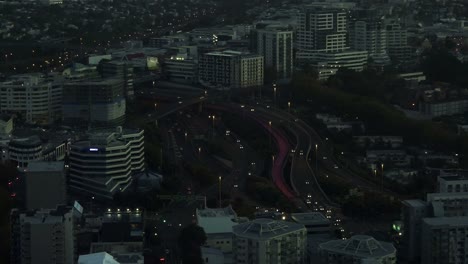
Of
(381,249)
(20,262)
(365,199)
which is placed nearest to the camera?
(381,249)

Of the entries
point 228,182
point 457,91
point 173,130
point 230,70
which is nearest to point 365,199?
point 228,182

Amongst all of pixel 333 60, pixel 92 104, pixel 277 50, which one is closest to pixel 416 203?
pixel 92 104

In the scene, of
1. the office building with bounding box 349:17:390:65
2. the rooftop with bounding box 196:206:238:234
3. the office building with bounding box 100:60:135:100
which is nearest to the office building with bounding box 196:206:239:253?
the rooftop with bounding box 196:206:238:234

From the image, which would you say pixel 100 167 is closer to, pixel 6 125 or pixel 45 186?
pixel 45 186

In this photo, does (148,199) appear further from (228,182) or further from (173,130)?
(173,130)

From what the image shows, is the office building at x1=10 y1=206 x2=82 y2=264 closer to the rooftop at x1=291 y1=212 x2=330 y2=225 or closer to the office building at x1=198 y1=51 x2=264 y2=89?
the rooftop at x1=291 y1=212 x2=330 y2=225
